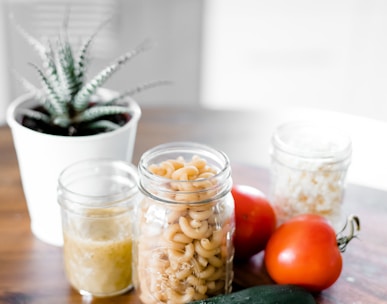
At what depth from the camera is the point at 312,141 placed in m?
1.17

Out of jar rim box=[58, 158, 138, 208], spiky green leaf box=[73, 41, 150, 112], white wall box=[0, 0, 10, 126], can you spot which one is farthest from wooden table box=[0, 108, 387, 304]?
white wall box=[0, 0, 10, 126]

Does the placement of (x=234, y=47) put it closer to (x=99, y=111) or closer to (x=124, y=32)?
(x=124, y=32)

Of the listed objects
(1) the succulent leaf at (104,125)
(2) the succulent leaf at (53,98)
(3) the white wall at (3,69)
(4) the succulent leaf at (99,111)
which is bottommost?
(3) the white wall at (3,69)

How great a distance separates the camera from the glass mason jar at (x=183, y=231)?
0.91 m

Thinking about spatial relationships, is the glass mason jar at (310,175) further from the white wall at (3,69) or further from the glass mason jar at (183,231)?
the white wall at (3,69)

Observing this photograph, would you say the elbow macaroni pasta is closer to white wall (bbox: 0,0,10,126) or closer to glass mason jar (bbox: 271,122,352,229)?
glass mason jar (bbox: 271,122,352,229)

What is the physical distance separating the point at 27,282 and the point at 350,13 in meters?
1.77

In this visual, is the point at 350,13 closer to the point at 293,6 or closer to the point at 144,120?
the point at 293,6

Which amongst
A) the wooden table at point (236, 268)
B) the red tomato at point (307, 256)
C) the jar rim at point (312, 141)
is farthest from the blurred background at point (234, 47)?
the red tomato at point (307, 256)

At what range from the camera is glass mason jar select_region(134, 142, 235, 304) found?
0.91 m

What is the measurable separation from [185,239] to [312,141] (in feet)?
1.16

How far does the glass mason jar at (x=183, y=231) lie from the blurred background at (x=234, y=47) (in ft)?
4.52

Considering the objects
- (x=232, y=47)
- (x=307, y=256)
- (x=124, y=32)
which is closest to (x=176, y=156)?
(x=307, y=256)

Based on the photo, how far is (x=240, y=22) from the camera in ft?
8.07
